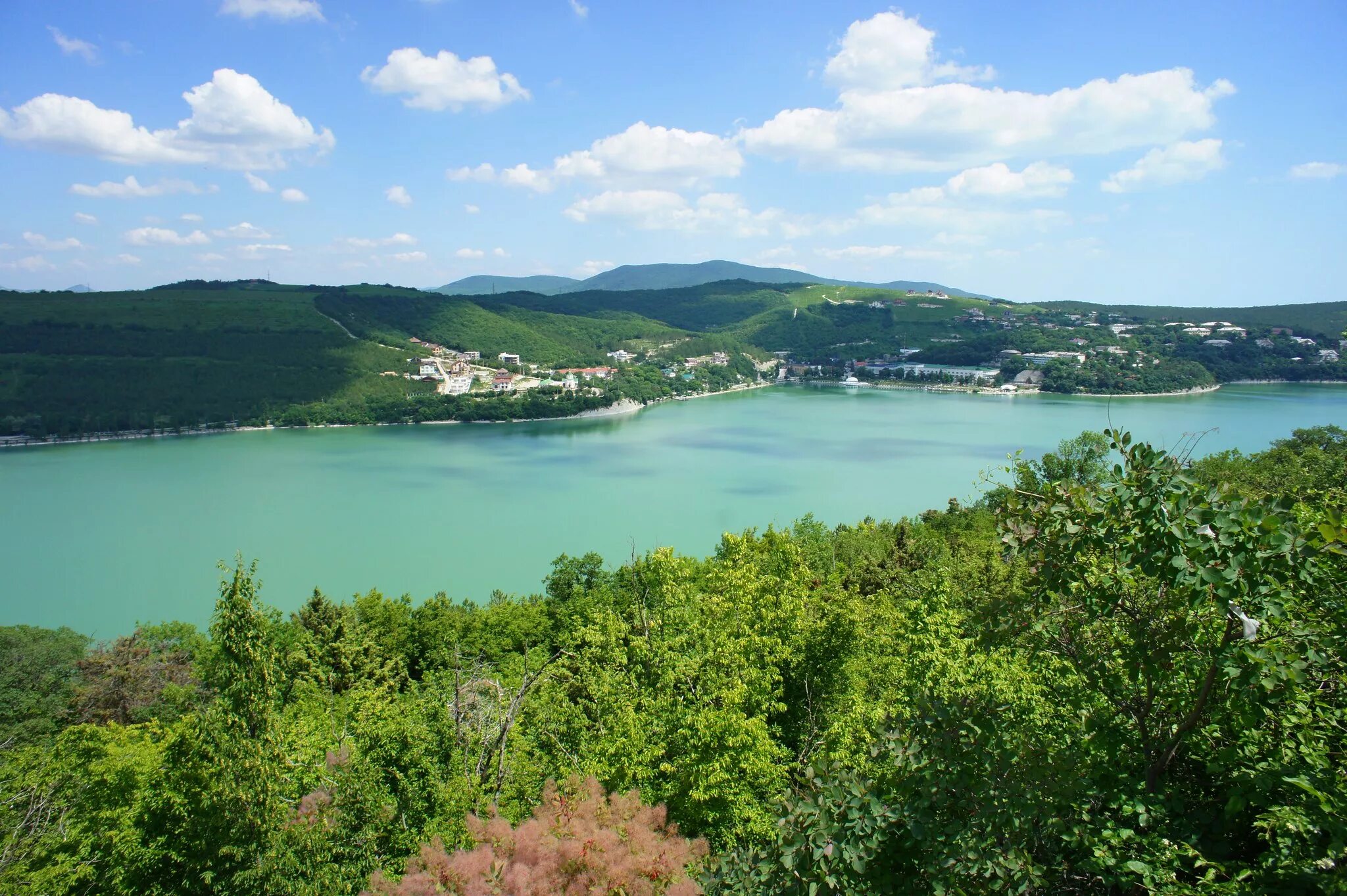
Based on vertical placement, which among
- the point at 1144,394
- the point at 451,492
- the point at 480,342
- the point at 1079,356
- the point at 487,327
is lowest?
the point at 451,492

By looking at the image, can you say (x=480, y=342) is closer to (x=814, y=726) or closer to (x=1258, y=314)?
(x=814, y=726)

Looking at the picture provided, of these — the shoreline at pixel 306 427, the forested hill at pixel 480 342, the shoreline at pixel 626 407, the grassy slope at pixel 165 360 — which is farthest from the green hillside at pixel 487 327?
the shoreline at pixel 306 427

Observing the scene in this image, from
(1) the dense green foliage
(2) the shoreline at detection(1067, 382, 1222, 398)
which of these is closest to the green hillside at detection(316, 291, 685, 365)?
(2) the shoreline at detection(1067, 382, 1222, 398)

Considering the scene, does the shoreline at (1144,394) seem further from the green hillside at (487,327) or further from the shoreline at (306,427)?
the green hillside at (487,327)

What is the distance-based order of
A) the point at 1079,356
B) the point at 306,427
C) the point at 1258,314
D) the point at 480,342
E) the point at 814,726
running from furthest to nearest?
the point at 1258,314, the point at 480,342, the point at 1079,356, the point at 306,427, the point at 814,726

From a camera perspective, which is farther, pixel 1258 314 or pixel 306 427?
pixel 1258 314

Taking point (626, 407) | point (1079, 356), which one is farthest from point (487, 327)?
point (1079, 356)

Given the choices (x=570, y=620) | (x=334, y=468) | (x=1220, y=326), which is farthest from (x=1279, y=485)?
(x=1220, y=326)
